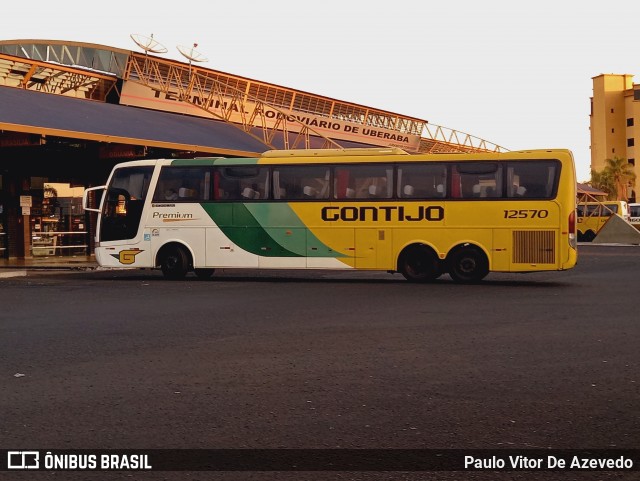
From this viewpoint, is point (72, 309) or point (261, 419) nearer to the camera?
point (261, 419)

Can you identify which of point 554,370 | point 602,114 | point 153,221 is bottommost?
point 554,370

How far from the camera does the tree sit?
11319 cm

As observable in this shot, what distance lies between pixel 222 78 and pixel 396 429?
39004 millimetres

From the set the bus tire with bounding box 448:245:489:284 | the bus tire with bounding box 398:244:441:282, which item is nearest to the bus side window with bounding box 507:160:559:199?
the bus tire with bounding box 448:245:489:284

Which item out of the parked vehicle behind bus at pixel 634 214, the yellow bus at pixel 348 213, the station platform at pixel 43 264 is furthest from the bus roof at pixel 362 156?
the parked vehicle behind bus at pixel 634 214

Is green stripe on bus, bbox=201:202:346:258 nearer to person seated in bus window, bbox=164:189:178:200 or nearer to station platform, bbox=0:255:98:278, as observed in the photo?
person seated in bus window, bbox=164:189:178:200

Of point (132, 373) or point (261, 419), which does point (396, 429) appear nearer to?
point (261, 419)

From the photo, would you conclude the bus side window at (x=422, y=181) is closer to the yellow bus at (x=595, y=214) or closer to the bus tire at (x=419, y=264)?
the bus tire at (x=419, y=264)

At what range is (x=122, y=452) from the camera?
5.07m

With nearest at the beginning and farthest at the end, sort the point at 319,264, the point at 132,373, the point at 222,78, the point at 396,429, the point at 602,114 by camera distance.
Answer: the point at 396,429 < the point at 132,373 < the point at 319,264 < the point at 222,78 < the point at 602,114

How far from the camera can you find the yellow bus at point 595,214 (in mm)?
51812

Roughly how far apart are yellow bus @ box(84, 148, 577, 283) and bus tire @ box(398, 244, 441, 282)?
24 millimetres

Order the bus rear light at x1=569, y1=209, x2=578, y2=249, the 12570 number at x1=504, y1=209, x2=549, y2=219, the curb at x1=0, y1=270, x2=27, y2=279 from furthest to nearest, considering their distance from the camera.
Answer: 1. the curb at x1=0, y1=270, x2=27, y2=279
2. the 12570 number at x1=504, y1=209, x2=549, y2=219
3. the bus rear light at x1=569, y1=209, x2=578, y2=249

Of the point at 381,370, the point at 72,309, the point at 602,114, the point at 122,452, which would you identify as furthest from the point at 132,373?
the point at 602,114
